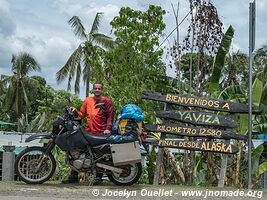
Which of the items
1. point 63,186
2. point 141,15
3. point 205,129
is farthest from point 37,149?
point 141,15

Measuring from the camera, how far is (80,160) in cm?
786

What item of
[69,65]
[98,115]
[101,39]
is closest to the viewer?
[98,115]

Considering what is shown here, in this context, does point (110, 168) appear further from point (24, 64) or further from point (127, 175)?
point (24, 64)

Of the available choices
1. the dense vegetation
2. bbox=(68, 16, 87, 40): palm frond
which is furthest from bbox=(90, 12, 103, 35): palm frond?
the dense vegetation

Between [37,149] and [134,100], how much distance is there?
560 cm

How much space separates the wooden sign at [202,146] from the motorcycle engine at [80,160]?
62.3 inches

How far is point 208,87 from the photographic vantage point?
11.1 metres

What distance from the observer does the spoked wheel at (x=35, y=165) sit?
7.84 metres

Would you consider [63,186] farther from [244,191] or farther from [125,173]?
[244,191]

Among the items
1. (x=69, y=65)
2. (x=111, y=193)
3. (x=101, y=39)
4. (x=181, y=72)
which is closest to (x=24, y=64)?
(x=69, y=65)

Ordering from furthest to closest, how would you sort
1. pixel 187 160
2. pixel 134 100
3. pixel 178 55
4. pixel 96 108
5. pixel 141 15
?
pixel 141 15, pixel 134 100, pixel 178 55, pixel 187 160, pixel 96 108

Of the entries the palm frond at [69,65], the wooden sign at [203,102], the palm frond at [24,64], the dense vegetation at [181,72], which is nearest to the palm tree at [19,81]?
the palm frond at [24,64]

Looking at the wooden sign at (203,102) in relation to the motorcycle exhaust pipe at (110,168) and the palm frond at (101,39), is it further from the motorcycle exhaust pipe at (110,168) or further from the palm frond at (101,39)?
the palm frond at (101,39)

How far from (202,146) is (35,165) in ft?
10.1
